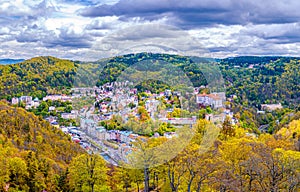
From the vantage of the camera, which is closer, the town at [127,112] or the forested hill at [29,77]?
the town at [127,112]

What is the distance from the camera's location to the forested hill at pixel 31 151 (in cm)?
1820

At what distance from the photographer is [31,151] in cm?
2219

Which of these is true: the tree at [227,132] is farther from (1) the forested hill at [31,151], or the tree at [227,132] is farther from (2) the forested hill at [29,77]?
(2) the forested hill at [29,77]

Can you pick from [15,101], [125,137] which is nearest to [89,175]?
[125,137]

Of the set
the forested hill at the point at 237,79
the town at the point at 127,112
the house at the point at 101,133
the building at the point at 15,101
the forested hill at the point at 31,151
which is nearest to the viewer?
the town at the point at 127,112

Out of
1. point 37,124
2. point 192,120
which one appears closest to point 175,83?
point 192,120

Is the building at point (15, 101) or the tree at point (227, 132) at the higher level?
the tree at point (227, 132)

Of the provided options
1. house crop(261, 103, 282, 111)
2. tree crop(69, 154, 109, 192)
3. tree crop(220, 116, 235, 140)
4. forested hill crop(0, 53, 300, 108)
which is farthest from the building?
tree crop(69, 154, 109, 192)

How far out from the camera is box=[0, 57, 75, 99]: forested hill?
69.9 m

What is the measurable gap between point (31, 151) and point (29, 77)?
55820 millimetres

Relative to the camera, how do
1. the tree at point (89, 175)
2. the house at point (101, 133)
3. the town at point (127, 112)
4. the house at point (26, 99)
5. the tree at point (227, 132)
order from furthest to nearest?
the house at point (26, 99), the tree at point (227, 132), the tree at point (89, 175), the house at point (101, 133), the town at point (127, 112)

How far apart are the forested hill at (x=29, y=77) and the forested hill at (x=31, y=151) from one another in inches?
1282

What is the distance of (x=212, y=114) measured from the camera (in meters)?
8.91

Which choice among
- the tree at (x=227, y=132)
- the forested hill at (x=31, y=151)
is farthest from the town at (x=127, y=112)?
the tree at (x=227, y=132)
